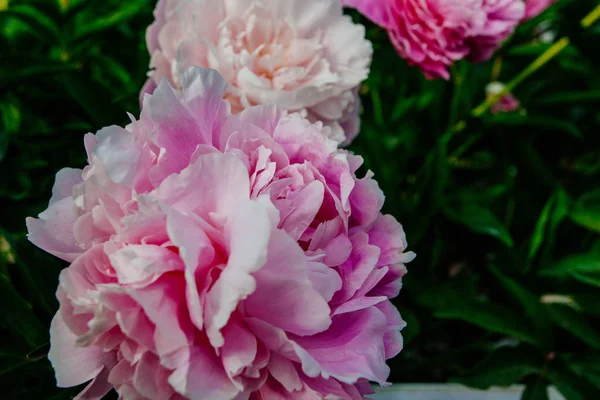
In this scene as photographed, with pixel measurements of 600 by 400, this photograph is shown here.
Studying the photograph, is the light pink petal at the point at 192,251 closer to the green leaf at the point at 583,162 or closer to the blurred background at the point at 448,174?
the blurred background at the point at 448,174

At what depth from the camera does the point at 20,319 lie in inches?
16.6

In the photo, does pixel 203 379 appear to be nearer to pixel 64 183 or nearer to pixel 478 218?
pixel 64 183

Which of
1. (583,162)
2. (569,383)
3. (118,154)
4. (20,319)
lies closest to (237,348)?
(118,154)

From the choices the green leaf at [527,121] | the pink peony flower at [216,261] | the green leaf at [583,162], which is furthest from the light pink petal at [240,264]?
the green leaf at [583,162]

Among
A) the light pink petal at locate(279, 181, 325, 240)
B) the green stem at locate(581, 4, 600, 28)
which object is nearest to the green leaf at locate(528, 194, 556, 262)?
the green stem at locate(581, 4, 600, 28)

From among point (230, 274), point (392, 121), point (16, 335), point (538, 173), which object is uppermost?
point (230, 274)

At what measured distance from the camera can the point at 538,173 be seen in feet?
2.58

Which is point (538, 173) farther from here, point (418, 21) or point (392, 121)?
point (418, 21)

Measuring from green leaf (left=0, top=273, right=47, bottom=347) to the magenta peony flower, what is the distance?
25.5 inches

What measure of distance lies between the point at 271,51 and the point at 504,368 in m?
0.42

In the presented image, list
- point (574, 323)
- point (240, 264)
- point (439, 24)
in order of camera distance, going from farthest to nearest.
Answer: point (574, 323), point (439, 24), point (240, 264)

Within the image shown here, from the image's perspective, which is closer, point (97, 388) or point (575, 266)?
point (97, 388)

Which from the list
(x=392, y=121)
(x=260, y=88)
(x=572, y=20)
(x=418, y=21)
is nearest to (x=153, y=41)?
(x=260, y=88)

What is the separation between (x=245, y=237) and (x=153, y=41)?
0.90 feet
